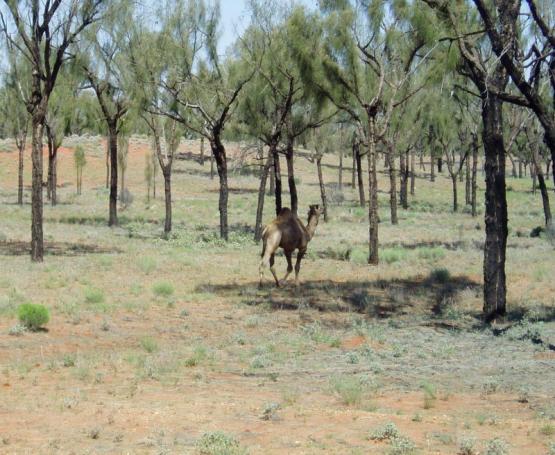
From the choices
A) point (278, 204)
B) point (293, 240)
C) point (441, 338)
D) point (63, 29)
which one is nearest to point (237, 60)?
point (278, 204)

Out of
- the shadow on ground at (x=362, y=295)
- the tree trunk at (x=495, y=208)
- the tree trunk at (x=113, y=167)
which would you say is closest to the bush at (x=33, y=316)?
the shadow on ground at (x=362, y=295)

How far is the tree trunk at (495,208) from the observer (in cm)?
1584

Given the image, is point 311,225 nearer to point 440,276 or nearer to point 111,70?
point 440,276

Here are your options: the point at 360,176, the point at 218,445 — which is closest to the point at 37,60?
the point at 218,445

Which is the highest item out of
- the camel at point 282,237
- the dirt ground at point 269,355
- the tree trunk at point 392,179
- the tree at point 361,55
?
the tree at point 361,55

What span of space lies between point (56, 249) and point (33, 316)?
49.4 feet

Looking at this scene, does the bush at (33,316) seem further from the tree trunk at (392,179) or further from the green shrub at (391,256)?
the tree trunk at (392,179)

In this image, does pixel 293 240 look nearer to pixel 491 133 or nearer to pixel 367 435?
pixel 491 133

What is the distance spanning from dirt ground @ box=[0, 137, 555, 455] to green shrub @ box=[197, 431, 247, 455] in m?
0.03

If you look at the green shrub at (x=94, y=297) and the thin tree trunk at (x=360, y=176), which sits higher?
the thin tree trunk at (x=360, y=176)

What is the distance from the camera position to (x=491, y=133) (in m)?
15.9

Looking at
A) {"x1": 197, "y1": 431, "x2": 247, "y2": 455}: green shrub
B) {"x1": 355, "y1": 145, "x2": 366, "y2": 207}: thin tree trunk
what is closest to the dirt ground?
{"x1": 197, "y1": 431, "x2": 247, "y2": 455}: green shrub

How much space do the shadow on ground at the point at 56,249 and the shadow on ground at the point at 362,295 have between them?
912 centimetres

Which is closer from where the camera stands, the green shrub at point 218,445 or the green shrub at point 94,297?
the green shrub at point 218,445
